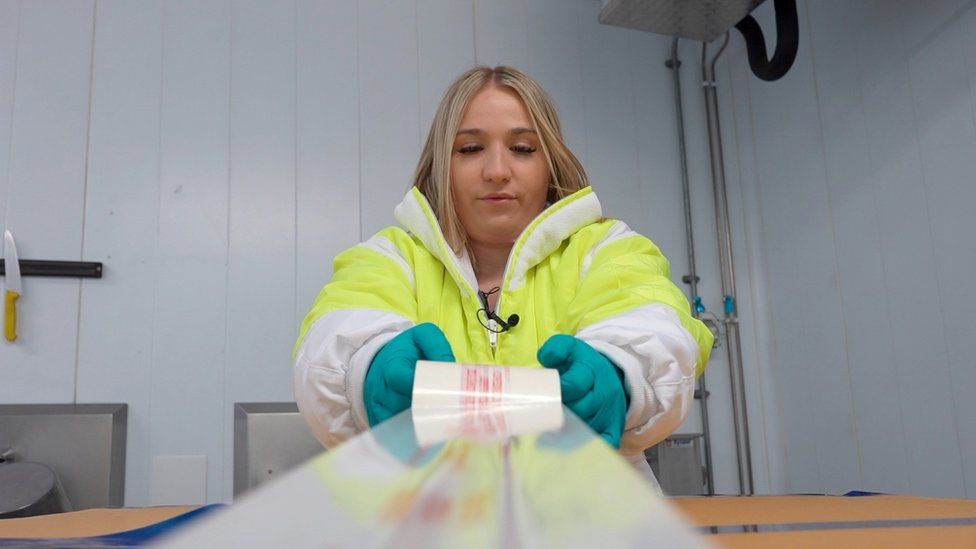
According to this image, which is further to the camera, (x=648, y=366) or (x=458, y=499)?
(x=648, y=366)

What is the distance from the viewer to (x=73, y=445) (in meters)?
1.32

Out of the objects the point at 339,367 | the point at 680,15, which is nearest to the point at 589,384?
the point at 339,367

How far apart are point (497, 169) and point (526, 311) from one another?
7.2 inches

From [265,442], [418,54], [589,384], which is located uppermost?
[418,54]

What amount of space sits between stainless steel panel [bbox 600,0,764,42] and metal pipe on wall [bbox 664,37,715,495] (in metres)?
0.23

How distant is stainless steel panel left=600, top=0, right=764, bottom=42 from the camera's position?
5.08ft

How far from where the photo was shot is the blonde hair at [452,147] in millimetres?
944

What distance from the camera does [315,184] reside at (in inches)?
62.7

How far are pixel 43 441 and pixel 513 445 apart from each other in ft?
4.19

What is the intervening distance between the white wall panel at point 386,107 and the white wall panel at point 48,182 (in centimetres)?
57

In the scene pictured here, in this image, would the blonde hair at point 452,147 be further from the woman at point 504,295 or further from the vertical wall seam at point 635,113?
the vertical wall seam at point 635,113

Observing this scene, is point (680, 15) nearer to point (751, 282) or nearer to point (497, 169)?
point (751, 282)

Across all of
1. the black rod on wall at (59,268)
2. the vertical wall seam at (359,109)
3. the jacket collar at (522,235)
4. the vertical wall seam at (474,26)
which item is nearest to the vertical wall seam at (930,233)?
the jacket collar at (522,235)

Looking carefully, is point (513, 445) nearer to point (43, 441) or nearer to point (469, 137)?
point (469, 137)
